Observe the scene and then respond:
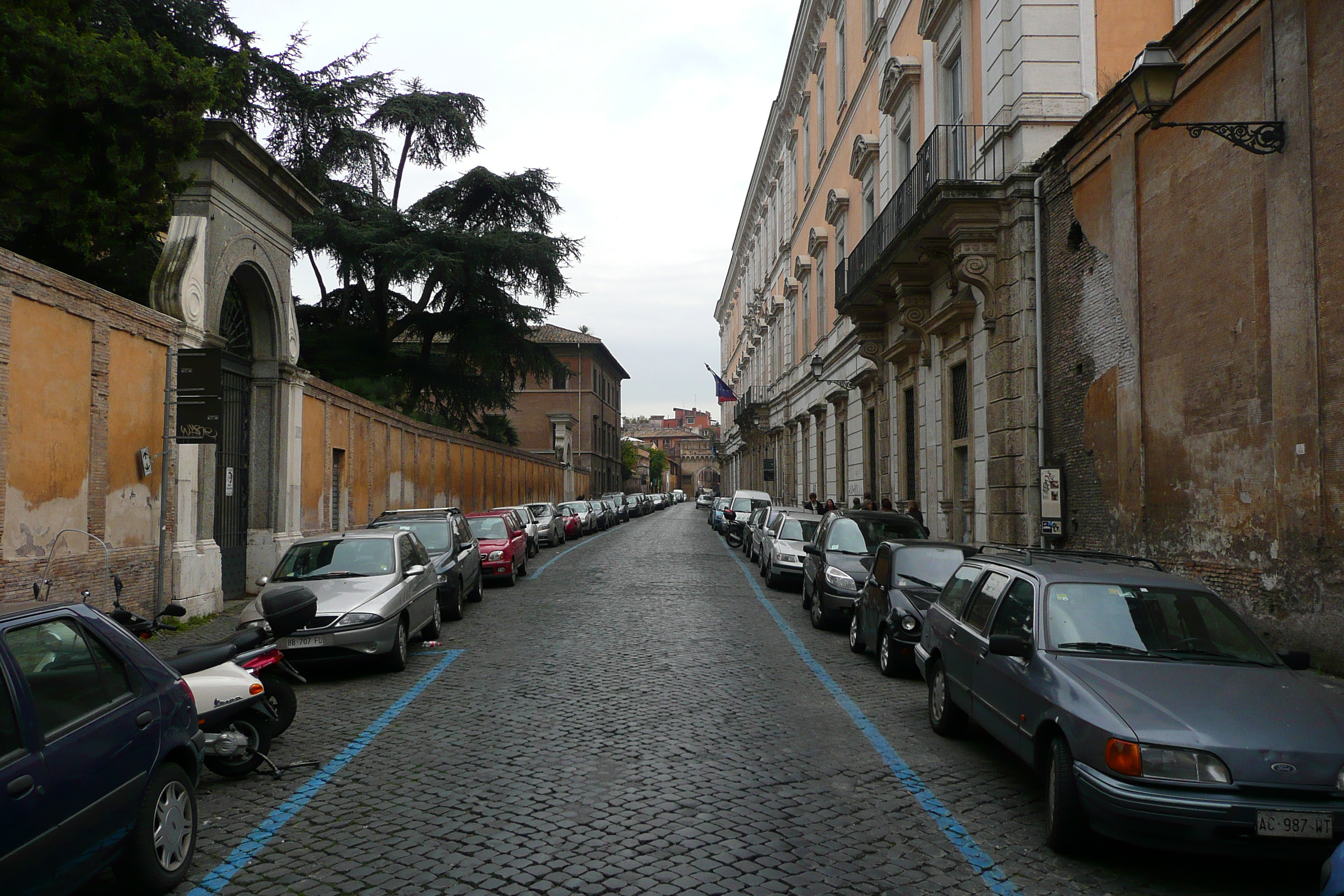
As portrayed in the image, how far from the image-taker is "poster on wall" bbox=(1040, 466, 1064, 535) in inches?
534

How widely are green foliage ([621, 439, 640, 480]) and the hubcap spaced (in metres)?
102

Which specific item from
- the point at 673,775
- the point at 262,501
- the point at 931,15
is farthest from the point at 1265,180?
the point at 262,501

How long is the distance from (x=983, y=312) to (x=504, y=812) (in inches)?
508

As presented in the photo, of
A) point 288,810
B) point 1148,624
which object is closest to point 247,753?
point 288,810

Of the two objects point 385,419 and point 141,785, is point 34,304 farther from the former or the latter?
point 385,419

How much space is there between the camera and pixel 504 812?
5.36 meters

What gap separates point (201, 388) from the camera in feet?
41.4

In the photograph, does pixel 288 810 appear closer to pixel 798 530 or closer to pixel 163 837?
pixel 163 837

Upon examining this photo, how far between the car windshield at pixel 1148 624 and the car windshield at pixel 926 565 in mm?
4043

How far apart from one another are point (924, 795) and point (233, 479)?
13856mm

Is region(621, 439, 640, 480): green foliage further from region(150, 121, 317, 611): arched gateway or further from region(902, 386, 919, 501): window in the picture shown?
region(150, 121, 317, 611): arched gateway

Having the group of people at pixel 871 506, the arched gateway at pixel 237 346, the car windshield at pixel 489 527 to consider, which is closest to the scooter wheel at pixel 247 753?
the arched gateway at pixel 237 346

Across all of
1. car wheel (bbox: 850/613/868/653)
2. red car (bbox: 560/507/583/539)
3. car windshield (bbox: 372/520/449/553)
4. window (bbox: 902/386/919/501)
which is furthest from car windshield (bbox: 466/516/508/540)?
red car (bbox: 560/507/583/539)

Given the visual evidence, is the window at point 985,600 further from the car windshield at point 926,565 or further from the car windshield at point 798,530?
the car windshield at point 798,530
